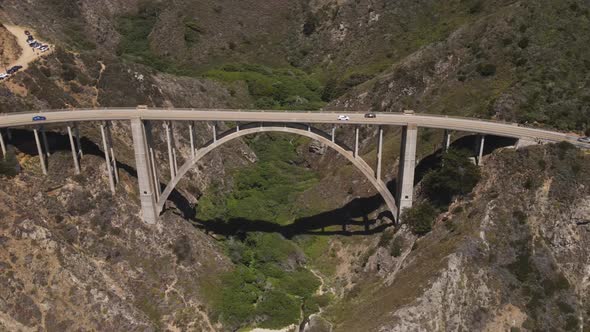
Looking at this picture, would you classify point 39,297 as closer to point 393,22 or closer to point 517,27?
point 517,27

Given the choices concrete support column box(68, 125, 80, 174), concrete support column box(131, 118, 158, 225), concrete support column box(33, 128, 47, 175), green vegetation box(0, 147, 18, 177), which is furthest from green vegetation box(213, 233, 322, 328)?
green vegetation box(0, 147, 18, 177)

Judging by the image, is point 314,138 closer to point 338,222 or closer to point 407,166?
point 407,166

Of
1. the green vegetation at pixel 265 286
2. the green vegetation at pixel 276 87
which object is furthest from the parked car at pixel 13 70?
the green vegetation at pixel 276 87

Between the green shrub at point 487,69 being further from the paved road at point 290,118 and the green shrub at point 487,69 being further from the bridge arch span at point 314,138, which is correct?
the bridge arch span at point 314,138

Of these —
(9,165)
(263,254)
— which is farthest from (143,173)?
(263,254)

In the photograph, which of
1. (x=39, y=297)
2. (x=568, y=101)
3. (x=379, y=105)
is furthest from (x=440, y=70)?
(x=39, y=297)

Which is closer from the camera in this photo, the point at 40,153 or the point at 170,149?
the point at 40,153
